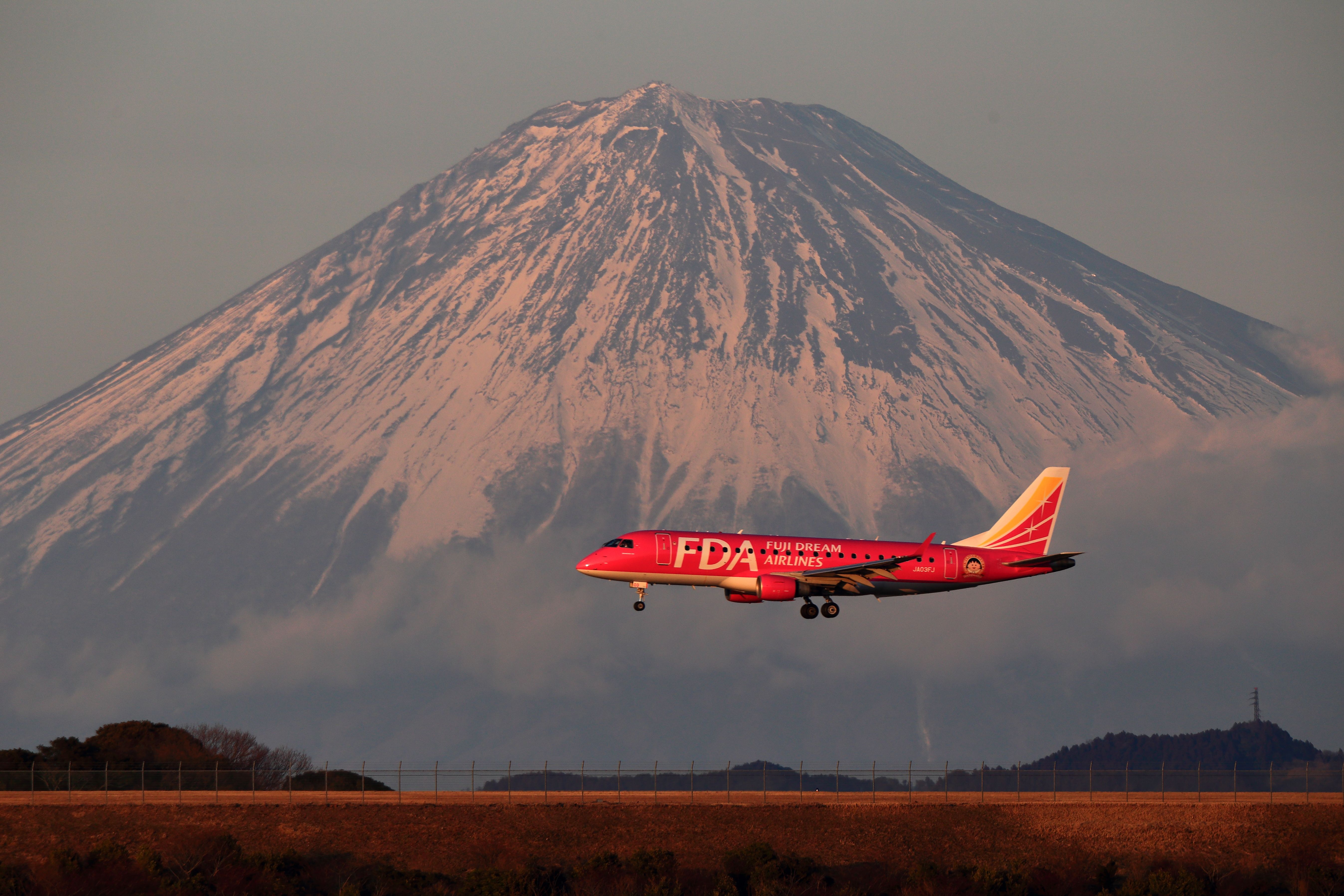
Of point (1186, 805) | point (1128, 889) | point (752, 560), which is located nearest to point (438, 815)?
point (752, 560)

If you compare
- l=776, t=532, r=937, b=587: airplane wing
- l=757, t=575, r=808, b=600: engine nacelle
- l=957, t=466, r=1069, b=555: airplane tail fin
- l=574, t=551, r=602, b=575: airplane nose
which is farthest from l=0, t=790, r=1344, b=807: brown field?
l=957, t=466, r=1069, b=555: airplane tail fin

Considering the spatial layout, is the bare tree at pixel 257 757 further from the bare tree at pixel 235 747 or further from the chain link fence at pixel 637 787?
the chain link fence at pixel 637 787

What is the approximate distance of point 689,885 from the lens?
268 ft

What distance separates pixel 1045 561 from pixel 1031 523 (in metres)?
11.9

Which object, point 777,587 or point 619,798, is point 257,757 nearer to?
point 619,798

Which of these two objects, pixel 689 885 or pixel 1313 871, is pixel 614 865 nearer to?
pixel 689 885

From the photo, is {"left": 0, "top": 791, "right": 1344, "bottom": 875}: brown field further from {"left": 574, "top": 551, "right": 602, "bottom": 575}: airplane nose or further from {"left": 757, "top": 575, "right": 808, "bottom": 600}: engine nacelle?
{"left": 574, "top": 551, "right": 602, "bottom": 575}: airplane nose

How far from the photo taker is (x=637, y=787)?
104m

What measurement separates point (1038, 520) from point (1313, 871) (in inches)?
1405

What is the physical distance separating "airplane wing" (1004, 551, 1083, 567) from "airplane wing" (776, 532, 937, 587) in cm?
880

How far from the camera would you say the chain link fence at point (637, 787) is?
95.2 meters

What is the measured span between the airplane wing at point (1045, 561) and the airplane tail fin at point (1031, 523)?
581 centimetres

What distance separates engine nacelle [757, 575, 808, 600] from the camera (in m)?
95.6

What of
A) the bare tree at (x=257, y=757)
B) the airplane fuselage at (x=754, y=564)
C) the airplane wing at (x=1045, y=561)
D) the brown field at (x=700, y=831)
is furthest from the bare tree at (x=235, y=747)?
the airplane wing at (x=1045, y=561)
